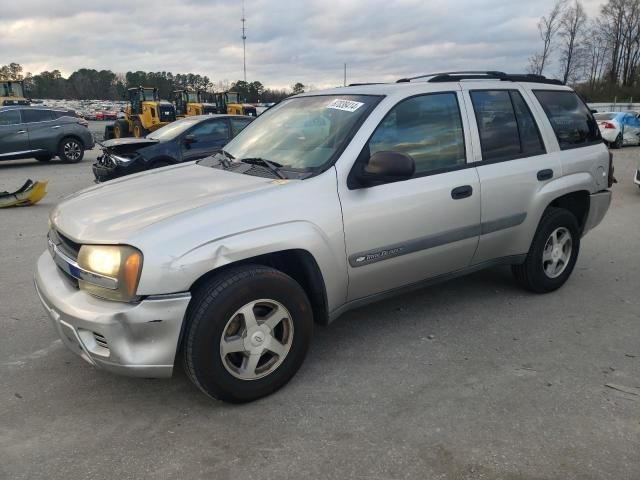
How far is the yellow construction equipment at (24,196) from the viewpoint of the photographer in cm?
884

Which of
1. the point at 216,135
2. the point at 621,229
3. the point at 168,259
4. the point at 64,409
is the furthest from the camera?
the point at 216,135

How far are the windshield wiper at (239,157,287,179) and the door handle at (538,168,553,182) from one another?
2.16m

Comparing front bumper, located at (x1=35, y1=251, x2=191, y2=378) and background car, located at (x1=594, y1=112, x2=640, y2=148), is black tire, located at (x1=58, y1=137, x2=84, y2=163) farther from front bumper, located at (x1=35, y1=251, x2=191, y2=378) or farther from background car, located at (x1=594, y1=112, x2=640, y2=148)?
background car, located at (x1=594, y1=112, x2=640, y2=148)

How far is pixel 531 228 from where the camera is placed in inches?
167

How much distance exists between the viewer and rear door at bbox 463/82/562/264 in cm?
390

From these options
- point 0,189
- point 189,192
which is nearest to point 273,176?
point 189,192

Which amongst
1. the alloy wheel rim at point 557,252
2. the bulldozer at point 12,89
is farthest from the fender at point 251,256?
the bulldozer at point 12,89

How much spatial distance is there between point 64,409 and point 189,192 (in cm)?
139

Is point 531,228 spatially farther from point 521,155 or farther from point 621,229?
point 621,229

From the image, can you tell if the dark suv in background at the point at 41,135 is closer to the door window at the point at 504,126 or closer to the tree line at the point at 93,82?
the door window at the point at 504,126

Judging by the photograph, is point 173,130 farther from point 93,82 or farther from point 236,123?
point 93,82

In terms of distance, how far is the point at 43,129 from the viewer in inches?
584

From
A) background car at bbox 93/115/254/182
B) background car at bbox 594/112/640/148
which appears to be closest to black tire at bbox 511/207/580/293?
background car at bbox 93/115/254/182

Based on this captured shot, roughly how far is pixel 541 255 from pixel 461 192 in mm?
1233
